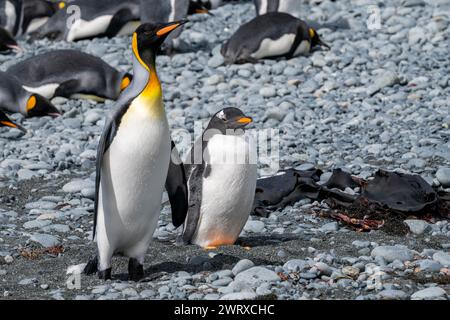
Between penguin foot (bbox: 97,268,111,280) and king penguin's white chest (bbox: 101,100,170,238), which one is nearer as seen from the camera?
king penguin's white chest (bbox: 101,100,170,238)

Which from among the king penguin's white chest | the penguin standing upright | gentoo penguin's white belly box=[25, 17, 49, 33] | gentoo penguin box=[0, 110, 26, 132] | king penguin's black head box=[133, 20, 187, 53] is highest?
king penguin's black head box=[133, 20, 187, 53]

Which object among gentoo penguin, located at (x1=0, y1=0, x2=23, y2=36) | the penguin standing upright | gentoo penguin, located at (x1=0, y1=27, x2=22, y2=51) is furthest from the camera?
gentoo penguin, located at (x1=0, y1=0, x2=23, y2=36)

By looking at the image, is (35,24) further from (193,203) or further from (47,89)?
(193,203)

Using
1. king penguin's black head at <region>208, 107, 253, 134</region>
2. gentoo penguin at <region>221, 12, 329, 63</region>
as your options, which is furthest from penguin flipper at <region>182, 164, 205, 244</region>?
gentoo penguin at <region>221, 12, 329, 63</region>

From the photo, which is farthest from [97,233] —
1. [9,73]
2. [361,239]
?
[9,73]

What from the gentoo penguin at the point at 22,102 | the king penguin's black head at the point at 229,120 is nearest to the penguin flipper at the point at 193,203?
the king penguin's black head at the point at 229,120

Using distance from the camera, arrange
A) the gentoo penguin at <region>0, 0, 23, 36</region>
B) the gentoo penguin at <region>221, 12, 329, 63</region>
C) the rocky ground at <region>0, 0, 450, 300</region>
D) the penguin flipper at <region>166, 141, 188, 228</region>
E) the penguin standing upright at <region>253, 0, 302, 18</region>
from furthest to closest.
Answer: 1. the gentoo penguin at <region>0, 0, 23, 36</region>
2. the penguin standing upright at <region>253, 0, 302, 18</region>
3. the gentoo penguin at <region>221, 12, 329, 63</region>
4. the penguin flipper at <region>166, 141, 188, 228</region>
5. the rocky ground at <region>0, 0, 450, 300</region>

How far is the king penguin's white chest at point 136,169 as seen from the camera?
4.52 m

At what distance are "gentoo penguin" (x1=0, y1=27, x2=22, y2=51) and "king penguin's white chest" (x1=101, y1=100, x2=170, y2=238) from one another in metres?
7.68

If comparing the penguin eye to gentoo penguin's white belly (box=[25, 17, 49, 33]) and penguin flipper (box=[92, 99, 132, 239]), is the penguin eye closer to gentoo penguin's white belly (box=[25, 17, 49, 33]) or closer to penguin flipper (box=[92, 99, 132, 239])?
gentoo penguin's white belly (box=[25, 17, 49, 33])

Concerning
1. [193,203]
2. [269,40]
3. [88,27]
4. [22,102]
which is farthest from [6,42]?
[193,203]

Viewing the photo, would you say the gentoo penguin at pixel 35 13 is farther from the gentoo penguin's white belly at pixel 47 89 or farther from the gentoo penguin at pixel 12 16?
the gentoo penguin's white belly at pixel 47 89

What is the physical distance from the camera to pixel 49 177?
735 centimetres

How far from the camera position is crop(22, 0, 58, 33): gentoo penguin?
13.5 metres
